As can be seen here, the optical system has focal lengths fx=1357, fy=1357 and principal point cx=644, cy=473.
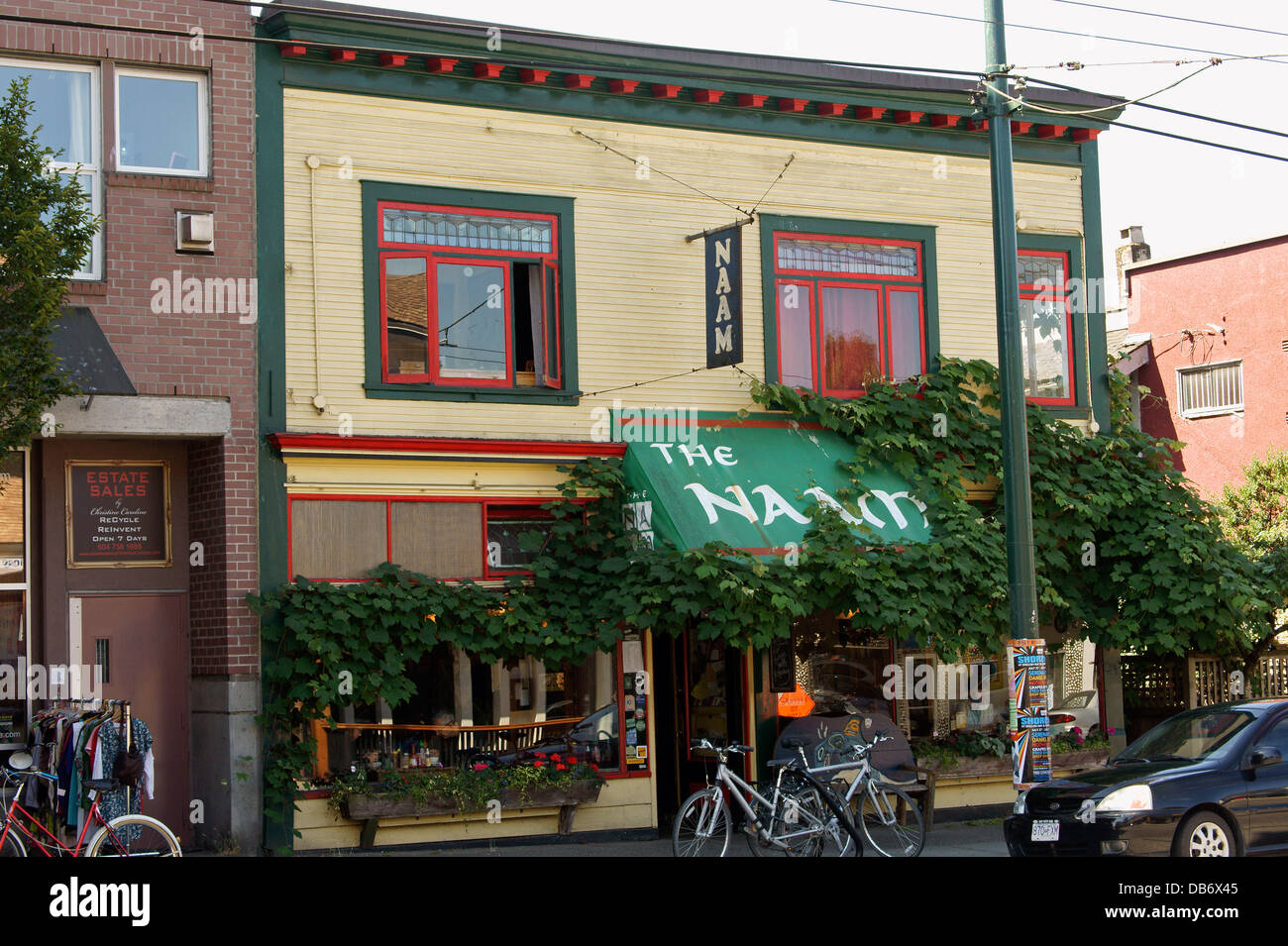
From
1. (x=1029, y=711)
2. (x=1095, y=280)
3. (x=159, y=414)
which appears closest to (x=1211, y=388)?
(x=1095, y=280)

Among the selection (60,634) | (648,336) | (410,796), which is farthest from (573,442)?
(60,634)

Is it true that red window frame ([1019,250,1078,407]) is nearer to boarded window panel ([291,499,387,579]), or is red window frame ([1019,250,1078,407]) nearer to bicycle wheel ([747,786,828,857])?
bicycle wheel ([747,786,828,857])

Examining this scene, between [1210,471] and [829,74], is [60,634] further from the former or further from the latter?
[1210,471]

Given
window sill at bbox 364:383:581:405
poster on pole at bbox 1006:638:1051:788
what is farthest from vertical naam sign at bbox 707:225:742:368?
poster on pole at bbox 1006:638:1051:788

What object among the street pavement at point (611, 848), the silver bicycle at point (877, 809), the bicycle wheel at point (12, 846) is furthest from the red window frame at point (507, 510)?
the bicycle wheel at point (12, 846)

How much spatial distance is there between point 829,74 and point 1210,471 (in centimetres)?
1562

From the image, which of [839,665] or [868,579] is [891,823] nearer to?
[868,579]

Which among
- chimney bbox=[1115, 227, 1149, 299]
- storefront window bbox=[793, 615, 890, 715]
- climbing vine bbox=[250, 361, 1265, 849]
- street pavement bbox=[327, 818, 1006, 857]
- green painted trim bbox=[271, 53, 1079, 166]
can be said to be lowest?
street pavement bbox=[327, 818, 1006, 857]

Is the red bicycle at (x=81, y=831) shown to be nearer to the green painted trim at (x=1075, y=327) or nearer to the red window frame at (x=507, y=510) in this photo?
the red window frame at (x=507, y=510)

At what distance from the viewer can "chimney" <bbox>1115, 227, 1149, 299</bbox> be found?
3061 cm

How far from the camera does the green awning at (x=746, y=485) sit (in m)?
13.7

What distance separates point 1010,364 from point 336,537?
6.49 meters

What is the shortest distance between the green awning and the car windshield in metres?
3.52

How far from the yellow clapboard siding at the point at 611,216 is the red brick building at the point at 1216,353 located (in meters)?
11.3
